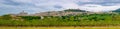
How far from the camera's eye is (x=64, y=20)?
499 cm

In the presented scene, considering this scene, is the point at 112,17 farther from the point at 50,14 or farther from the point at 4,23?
the point at 4,23

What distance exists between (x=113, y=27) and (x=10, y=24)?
2.03 metres

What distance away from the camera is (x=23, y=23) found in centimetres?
497

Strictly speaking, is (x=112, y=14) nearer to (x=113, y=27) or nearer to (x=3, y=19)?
(x=113, y=27)

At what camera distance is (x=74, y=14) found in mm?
5031

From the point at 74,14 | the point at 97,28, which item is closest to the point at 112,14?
the point at 97,28

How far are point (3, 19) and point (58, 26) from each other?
109cm

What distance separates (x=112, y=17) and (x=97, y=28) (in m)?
0.41

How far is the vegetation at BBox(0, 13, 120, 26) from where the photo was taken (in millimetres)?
4949

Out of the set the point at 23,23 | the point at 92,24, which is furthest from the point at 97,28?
the point at 23,23

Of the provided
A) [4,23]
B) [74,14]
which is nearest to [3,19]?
[4,23]

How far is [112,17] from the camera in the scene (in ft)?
16.6

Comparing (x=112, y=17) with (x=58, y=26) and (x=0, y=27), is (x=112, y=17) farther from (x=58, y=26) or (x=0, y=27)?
(x=0, y=27)

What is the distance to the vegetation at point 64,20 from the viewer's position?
4949 millimetres
